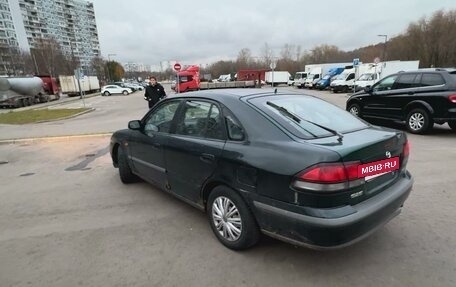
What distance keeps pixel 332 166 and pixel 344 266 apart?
1.07 m

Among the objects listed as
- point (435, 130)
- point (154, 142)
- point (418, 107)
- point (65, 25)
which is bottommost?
point (435, 130)

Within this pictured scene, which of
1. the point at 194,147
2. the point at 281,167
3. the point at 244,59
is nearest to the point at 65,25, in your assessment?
the point at 244,59

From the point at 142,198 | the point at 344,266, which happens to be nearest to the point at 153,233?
the point at 142,198

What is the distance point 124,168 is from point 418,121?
7760mm

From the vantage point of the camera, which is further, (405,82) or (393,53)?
(393,53)

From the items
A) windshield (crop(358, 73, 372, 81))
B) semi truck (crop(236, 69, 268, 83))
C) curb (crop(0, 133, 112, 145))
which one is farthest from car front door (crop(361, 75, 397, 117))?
semi truck (crop(236, 69, 268, 83))

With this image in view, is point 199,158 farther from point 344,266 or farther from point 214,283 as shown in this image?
point 344,266

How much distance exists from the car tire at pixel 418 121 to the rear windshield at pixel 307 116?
6.02m

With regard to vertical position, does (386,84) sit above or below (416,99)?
above

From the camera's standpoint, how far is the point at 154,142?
4.09 metres

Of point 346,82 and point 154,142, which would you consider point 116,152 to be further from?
point 346,82

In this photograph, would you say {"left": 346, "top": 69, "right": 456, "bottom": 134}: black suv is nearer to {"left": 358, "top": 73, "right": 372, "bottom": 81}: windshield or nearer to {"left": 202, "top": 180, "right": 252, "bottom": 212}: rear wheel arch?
{"left": 202, "top": 180, "right": 252, "bottom": 212}: rear wheel arch

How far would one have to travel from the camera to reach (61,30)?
90.2 metres

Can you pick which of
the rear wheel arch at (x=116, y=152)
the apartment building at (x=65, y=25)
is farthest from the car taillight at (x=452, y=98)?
the apartment building at (x=65, y=25)
